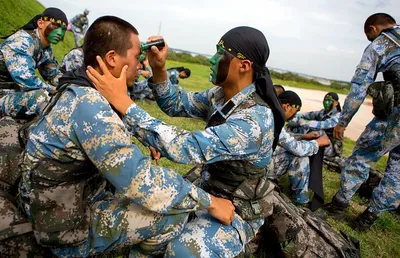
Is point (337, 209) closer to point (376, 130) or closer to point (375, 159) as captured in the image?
point (375, 159)

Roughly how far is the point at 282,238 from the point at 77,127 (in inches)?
88.1

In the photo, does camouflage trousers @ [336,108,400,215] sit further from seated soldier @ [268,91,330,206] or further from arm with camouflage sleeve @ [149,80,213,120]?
arm with camouflage sleeve @ [149,80,213,120]

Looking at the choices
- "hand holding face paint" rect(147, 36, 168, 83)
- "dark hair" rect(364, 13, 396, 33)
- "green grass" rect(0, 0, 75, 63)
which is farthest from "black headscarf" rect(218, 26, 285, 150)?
"green grass" rect(0, 0, 75, 63)

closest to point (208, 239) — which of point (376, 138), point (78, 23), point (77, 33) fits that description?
point (376, 138)

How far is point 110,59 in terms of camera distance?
6.55 ft

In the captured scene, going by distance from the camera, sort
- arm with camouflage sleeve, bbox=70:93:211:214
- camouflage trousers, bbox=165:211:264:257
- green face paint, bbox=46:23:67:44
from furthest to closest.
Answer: green face paint, bbox=46:23:67:44 < camouflage trousers, bbox=165:211:264:257 < arm with camouflage sleeve, bbox=70:93:211:214

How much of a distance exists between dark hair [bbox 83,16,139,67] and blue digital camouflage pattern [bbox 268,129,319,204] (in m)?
2.60

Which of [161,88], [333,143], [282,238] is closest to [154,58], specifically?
[161,88]

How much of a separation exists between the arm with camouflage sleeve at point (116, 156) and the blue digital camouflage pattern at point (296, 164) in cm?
248

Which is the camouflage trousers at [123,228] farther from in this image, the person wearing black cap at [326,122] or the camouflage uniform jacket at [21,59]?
the person wearing black cap at [326,122]

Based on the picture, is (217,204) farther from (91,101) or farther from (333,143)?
(333,143)

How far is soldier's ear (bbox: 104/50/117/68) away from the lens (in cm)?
198

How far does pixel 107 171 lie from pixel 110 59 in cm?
77

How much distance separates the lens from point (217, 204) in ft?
7.04
